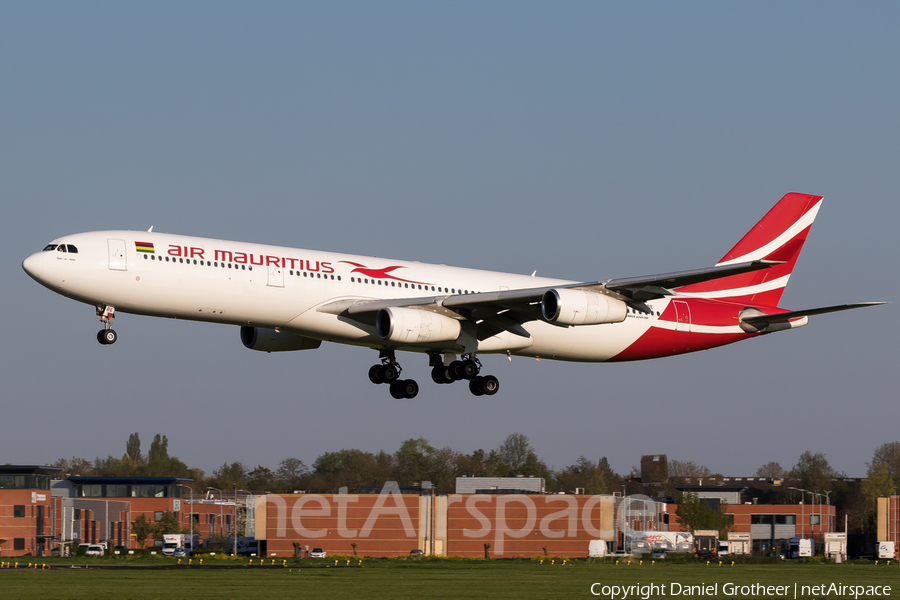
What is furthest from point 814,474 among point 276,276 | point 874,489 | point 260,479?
point 276,276

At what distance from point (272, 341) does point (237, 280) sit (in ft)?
24.5

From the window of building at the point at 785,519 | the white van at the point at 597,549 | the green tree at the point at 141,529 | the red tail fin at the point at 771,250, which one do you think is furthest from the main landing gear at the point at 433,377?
the window of building at the point at 785,519

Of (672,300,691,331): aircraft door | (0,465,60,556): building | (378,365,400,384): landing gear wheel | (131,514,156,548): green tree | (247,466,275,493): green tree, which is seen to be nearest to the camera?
(378,365,400,384): landing gear wheel

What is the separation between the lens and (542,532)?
323 ft

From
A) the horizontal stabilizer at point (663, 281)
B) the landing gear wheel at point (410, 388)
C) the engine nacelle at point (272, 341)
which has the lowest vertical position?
the landing gear wheel at point (410, 388)

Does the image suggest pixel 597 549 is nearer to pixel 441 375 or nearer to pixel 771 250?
pixel 771 250

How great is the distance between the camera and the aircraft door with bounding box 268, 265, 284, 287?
148 ft

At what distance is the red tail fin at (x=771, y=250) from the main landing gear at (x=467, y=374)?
39.8 feet

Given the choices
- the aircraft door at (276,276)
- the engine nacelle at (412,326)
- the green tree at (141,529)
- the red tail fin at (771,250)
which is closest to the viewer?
the aircraft door at (276,276)

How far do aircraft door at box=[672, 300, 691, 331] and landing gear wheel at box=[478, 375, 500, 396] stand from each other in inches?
363

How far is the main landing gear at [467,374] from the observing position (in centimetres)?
5178

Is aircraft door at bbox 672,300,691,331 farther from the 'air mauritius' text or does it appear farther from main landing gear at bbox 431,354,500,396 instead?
the 'air mauritius' text

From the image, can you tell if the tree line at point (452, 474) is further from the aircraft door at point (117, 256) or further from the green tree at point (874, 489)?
the aircraft door at point (117, 256)

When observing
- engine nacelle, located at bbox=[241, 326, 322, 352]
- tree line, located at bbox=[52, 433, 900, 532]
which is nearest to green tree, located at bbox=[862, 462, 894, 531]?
tree line, located at bbox=[52, 433, 900, 532]
